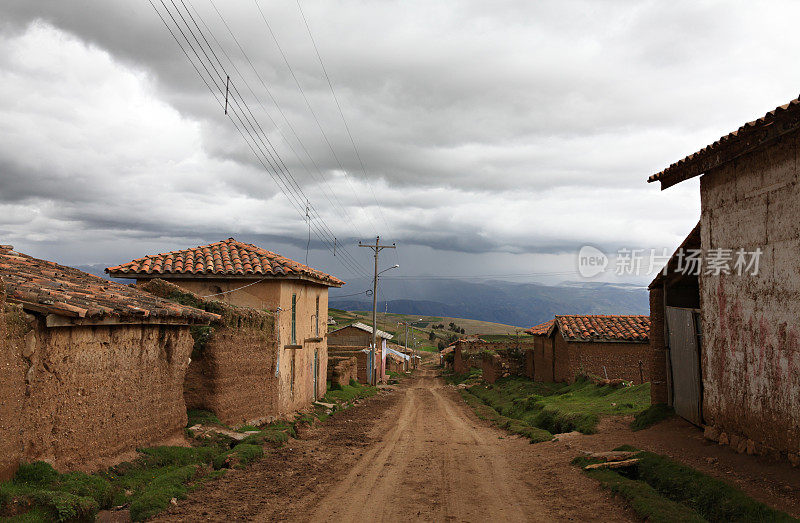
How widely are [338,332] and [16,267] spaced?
4235 cm

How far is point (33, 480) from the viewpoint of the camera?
7840 millimetres

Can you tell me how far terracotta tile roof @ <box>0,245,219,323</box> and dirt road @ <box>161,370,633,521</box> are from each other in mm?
3318

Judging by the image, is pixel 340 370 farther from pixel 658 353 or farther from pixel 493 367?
pixel 658 353

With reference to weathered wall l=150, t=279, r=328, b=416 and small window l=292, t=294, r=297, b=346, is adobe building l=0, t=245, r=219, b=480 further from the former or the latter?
small window l=292, t=294, r=297, b=346

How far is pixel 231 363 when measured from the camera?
15.0 meters

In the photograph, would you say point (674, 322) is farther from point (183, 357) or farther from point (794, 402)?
point (183, 357)

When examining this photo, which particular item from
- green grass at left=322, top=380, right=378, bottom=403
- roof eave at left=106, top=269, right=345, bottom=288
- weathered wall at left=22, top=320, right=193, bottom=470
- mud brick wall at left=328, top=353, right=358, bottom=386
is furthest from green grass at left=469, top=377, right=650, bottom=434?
weathered wall at left=22, top=320, right=193, bottom=470

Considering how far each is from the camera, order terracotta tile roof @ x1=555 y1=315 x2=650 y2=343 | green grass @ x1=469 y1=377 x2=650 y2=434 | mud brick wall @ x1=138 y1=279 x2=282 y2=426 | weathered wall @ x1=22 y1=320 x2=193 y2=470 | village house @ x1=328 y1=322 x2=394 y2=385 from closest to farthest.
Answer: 1. weathered wall @ x1=22 y1=320 x2=193 y2=470
2. mud brick wall @ x1=138 y1=279 x2=282 y2=426
3. green grass @ x1=469 y1=377 x2=650 y2=434
4. terracotta tile roof @ x1=555 y1=315 x2=650 y2=343
5. village house @ x1=328 y1=322 x2=394 y2=385

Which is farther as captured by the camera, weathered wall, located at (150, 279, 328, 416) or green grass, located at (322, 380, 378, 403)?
green grass, located at (322, 380, 378, 403)

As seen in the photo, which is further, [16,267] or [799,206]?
[16,267]

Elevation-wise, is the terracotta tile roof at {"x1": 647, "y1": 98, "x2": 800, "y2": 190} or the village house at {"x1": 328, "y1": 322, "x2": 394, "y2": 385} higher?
the terracotta tile roof at {"x1": 647, "y1": 98, "x2": 800, "y2": 190}

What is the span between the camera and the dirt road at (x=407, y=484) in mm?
8719

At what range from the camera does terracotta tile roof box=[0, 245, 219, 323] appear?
842 centimetres

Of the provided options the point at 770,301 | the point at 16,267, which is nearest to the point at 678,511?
the point at 770,301
